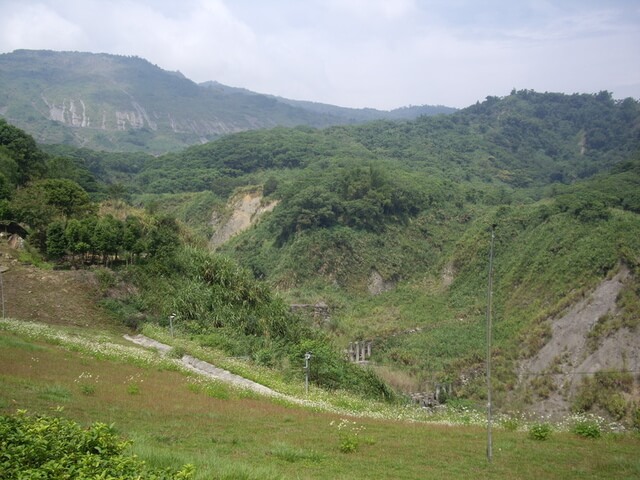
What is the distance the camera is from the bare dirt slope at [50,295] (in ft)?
94.3

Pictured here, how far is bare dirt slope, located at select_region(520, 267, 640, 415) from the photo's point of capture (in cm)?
2969

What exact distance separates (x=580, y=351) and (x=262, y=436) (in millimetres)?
24703

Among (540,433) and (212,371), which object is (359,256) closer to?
(212,371)

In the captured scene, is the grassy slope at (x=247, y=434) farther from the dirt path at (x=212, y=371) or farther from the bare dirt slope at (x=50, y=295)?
the bare dirt slope at (x=50, y=295)

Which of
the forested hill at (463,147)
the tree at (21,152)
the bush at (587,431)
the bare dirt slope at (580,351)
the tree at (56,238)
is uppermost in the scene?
the forested hill at (463,147)

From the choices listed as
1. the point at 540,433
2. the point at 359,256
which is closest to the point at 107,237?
the point at 540,433

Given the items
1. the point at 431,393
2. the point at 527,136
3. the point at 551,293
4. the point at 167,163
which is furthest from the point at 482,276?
the point at 527,136

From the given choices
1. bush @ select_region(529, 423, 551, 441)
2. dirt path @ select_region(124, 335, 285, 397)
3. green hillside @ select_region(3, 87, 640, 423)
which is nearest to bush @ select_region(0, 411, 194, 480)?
bush @ select_region(529, 423, 551, 441)

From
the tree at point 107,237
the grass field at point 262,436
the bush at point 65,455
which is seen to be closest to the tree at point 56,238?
the tree at point 107,237

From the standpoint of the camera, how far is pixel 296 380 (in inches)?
1002

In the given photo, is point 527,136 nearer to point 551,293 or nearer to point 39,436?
point 551,293

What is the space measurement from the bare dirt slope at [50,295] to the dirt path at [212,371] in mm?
4045

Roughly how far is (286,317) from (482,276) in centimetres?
2324

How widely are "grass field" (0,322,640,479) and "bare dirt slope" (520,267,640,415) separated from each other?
48.4 ft
